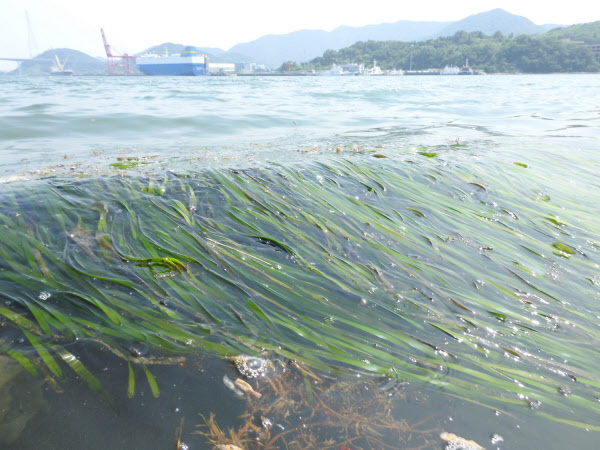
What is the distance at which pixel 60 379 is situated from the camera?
4.29 ft

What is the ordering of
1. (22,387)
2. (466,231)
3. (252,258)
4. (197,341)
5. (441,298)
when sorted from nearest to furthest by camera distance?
(22,387) < (197,341) < (441,298) < (252,258) < (466,231)

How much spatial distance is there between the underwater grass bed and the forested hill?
78.2 meters

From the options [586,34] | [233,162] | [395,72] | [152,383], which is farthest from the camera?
[395,72]

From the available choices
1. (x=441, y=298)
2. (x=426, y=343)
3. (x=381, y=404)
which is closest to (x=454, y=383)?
(x=426, y=343)

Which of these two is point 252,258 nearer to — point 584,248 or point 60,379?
point 60,379

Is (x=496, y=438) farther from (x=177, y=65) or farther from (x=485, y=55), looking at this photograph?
(x=485, y=55)

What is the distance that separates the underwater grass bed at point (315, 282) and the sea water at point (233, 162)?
6 cm

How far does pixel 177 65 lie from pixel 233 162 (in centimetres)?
7134

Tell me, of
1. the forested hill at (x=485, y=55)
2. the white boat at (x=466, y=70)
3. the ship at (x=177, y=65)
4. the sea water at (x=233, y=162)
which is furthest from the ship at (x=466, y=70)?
the sea water at (x=233, y=162)

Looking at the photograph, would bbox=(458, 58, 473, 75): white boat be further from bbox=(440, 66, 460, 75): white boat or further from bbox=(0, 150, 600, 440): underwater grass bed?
bbox=(0, 150, 600, 440): underwater grass bed

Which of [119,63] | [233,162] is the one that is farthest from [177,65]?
[233,162]

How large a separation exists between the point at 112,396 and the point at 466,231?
101 inches

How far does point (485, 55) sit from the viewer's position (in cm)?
7206

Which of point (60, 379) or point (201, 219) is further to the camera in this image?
point (201, 219)
